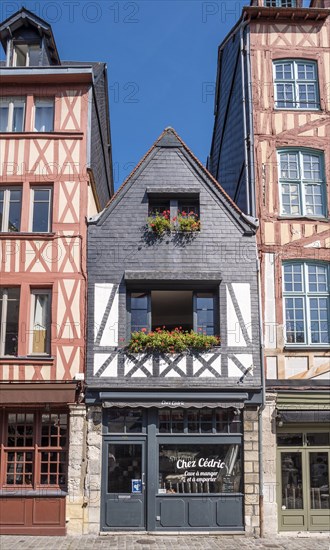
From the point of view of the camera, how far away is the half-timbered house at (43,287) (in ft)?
40.1

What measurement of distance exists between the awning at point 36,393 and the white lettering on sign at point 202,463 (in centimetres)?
258

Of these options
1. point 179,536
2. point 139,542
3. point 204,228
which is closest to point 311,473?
point 179,536

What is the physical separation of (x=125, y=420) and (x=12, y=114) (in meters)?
7.54

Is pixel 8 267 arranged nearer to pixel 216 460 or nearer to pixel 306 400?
pixel 216 460

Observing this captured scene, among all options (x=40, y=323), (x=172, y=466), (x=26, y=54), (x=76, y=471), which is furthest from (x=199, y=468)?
(x=26, y=54)

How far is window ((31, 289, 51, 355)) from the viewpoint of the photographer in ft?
42.4

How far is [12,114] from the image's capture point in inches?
559

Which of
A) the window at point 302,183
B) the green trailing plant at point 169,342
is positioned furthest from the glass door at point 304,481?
the window at point 302,183

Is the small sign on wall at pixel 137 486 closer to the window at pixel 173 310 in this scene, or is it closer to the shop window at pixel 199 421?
the shop window at pixel 199 421

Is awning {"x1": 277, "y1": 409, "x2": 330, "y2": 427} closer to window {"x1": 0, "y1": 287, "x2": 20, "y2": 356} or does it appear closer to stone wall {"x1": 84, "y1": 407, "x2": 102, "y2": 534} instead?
stone wall {"x1": 84, "y1": 407, "x2": 102, "y2": 534}

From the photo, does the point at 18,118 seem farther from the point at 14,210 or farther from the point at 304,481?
the point at 304,481

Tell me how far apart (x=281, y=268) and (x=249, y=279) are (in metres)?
0.83

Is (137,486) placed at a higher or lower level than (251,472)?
lower

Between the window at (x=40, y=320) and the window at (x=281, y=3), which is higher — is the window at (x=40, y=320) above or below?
below
